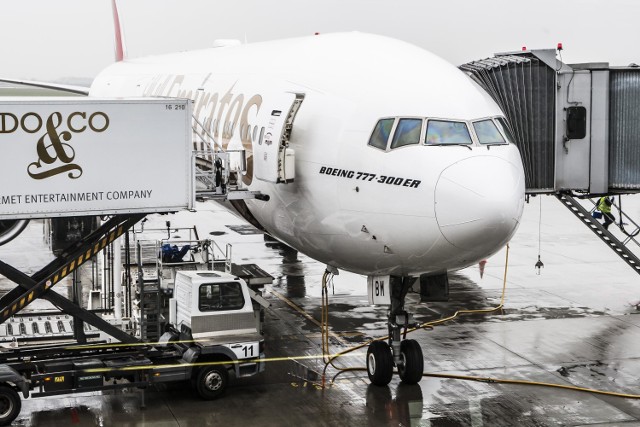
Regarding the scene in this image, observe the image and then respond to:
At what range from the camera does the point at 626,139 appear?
64.3 feet

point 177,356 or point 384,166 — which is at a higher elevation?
point 384,166

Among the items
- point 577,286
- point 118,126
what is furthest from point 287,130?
point 577,286

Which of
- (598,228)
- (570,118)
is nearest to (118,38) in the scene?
(598,228)

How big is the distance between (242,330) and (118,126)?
407 centimetres

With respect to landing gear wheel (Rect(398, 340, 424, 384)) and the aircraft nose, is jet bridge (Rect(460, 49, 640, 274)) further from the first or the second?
the aircraft nose

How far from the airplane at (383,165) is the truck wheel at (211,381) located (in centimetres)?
246

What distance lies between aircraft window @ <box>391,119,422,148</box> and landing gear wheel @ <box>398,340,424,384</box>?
3807 mm

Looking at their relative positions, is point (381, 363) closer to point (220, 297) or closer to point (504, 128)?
point (220, 297)

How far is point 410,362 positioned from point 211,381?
328cm

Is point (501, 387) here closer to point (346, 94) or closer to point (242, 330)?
point (242, 330)

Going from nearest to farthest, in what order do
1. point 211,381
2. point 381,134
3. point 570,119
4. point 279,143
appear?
point 381,134
point 279,143
point 211,381
point 570,119

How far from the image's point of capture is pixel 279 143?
1527 cm

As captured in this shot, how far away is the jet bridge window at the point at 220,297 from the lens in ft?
54.6

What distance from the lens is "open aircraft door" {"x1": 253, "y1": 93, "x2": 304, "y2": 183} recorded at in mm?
15289
